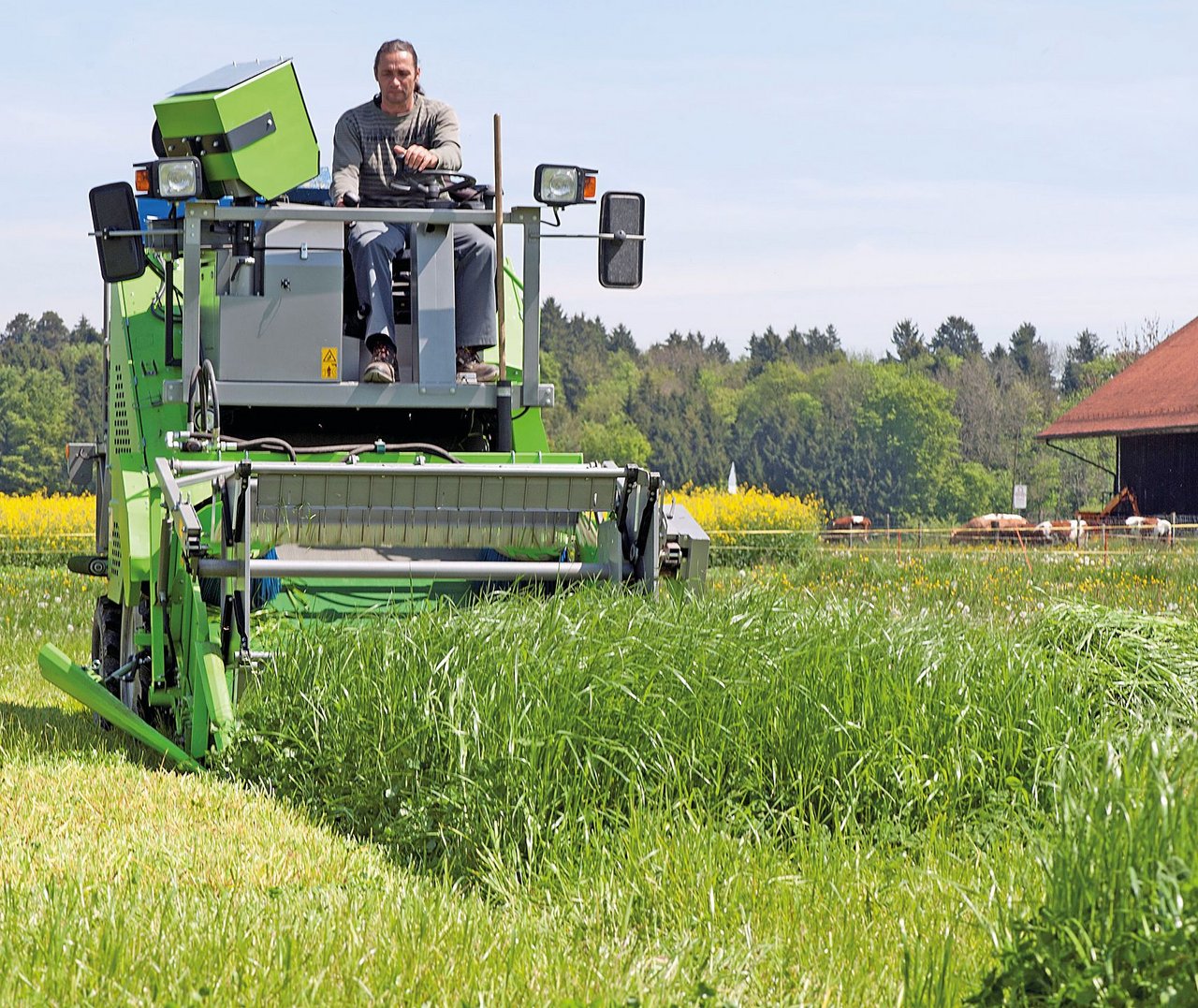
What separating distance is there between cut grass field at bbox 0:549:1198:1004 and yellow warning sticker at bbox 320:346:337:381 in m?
1.74

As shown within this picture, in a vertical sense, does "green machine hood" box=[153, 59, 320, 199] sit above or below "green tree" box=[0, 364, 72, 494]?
above

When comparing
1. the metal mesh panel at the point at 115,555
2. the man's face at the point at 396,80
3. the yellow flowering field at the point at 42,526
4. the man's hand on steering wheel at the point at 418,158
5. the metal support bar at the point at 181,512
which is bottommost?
the yellow flowering field at the point at 42,526

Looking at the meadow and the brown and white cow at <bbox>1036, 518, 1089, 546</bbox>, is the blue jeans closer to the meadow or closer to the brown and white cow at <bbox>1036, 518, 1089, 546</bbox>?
the meadow

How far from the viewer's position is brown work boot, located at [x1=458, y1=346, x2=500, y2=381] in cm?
786

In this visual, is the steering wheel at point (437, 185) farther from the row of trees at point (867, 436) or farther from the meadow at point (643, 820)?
the row of trees at point (867, 436)

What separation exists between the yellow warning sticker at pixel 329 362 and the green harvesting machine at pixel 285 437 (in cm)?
1

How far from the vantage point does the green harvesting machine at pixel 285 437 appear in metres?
6.45

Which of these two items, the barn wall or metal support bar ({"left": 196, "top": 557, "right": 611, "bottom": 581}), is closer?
metal support bar ({"left": 196, "top": 557, "right": 611, "bottom": 581})

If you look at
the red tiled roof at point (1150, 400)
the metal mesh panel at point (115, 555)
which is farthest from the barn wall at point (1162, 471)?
the metal mesh panel at point (115, 555)

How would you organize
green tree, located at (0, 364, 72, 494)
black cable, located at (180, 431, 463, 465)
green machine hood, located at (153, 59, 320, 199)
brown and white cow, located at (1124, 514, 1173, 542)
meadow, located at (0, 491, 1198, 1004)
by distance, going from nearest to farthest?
meadow, located at (0, 491, 1198, 1004) → black cable, located at (180, 431, 463, 465) → green machine hood, located at (153, 59, 320, 199) → brown and white cow, located at (1124, 514, 1173, 542) → green tree, located at (0, 364, 72, 494)

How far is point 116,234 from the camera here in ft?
24.1

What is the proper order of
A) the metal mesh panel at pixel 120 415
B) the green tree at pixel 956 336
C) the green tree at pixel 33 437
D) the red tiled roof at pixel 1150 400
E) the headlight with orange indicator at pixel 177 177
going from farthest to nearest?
1. the green tree at pixel 956 336
2. the green tree at pixel 33 437
3. the red tiled roof at pixel 1150 400
4. the metal mesh panel at pixel 120 415
5. the headlight with orange indicator at pixel 177 177

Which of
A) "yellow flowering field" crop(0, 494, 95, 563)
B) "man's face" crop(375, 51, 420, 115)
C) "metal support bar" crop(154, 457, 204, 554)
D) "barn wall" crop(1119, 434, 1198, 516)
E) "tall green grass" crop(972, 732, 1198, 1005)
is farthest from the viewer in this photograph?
"barn wall" crop(1119, 434, 1198, 516)

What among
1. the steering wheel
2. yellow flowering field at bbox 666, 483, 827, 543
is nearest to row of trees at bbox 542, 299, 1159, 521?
yellow flowering field at bbox 666, 483, 827, 543
